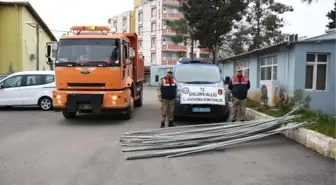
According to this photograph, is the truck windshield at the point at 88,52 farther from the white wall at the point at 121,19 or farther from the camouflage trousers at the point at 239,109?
the white wall at the point at 121,19

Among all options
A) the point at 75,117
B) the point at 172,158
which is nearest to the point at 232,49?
the point at 75,117

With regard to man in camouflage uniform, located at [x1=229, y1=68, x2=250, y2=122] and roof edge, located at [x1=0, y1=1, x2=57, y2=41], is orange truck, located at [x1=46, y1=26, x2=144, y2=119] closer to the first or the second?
man in camouflage uniform, located at [x1=229, y1=68, x2=250, y2=122]

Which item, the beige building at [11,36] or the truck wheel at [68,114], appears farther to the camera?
the beige building at [11,36]

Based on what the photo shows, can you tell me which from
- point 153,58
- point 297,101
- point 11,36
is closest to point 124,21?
point 153,58

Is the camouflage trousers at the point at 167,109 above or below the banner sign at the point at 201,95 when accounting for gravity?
below

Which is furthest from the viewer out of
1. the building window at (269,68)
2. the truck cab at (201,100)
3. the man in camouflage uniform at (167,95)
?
the building window at (269,68)

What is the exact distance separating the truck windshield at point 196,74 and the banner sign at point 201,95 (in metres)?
0.97

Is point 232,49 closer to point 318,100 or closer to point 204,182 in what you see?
point 318,100

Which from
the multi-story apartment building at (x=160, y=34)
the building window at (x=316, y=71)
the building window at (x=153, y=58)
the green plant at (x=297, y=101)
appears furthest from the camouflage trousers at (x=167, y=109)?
the building window at (x=153, y=58)

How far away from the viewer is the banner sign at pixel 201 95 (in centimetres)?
1102

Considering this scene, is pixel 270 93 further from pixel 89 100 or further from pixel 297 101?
pixel 89 100

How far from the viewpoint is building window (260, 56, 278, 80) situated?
17.4 meters

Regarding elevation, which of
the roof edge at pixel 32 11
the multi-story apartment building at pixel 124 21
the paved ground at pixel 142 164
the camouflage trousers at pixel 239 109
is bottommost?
the paved ground at pixel 142 164

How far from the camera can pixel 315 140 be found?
300 inches
